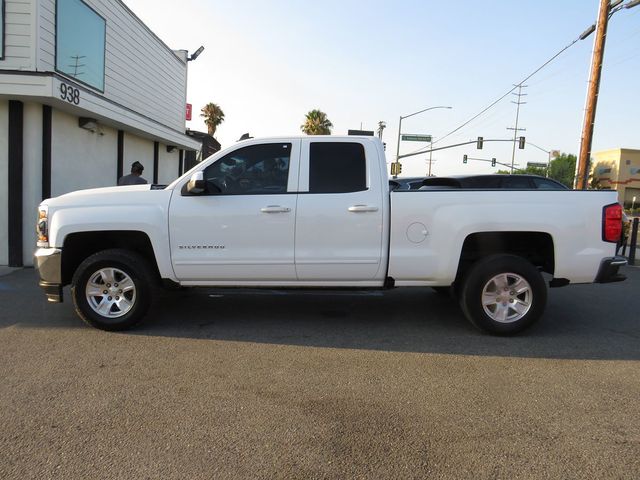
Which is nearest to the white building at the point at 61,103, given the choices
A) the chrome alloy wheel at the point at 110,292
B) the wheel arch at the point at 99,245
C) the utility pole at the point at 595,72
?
the wheel arch at the point at 99,245

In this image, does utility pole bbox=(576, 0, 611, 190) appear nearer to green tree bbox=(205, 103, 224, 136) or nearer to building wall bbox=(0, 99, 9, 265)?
building wall bbox=(0, 99, 9, 265)

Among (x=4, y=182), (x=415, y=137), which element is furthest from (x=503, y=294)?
(x=415, y=137)

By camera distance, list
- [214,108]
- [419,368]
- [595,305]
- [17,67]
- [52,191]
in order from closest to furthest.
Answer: [419,368], [595,305], [17,67], [52,191], [214,108]

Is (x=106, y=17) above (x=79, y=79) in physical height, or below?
above

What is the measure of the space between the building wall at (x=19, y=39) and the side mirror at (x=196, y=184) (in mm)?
5732

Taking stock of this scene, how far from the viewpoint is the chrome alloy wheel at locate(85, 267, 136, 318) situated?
17.4ft

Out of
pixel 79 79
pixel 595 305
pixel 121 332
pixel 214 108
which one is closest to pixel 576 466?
pixel 121 332

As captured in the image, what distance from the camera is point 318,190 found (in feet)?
17.4

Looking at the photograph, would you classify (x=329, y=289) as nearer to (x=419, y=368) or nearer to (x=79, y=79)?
(x=419, y=368)

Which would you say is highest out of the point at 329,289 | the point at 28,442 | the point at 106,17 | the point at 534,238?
the point at 106,17

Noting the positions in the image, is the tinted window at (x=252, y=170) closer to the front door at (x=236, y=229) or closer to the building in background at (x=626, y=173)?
the front door at (x=236, y=229)

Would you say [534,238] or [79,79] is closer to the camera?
[534,238]

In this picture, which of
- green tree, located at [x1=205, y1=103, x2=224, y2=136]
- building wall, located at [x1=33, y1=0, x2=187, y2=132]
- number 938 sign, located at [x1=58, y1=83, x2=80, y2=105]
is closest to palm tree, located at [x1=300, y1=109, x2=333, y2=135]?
green tree, located at [x1=205, y1=103, x2=224, y2=136]

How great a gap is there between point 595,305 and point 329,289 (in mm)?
4065
